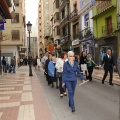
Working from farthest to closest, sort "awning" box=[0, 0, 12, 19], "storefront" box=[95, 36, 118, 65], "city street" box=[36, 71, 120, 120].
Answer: "storefront" box=[95, 36, 118, 65] → "awning" box=[0, 0, 12, 19] → "city street" box=[36, 71, 120, 120]

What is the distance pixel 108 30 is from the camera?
23578 millimetres

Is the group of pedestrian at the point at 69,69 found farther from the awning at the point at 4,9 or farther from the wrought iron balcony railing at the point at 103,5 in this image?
the wrought iron balcony railing at the point at 103,5

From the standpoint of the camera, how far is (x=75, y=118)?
6145mm

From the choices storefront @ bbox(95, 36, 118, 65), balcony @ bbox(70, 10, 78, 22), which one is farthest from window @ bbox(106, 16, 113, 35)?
balcony @ bbox(70, 10, 78, 22)

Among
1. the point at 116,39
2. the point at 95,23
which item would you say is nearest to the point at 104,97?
the point at 116,39

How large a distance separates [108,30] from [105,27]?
0.65 m

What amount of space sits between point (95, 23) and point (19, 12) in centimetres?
2129

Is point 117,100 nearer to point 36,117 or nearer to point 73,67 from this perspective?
point 73,67

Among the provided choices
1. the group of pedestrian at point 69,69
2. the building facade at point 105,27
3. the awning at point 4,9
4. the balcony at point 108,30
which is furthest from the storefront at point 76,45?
the group of pedestrian at point 69,69

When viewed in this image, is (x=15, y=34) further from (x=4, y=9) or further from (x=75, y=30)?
(x=4, y=9)

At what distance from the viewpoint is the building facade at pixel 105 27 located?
22203 mm

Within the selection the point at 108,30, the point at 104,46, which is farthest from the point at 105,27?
the point at 104,46

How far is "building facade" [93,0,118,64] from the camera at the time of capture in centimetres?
2220

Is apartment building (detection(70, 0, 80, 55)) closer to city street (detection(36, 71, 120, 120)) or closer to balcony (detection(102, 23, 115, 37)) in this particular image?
balcony (detection(102, 23, 115, 37))
